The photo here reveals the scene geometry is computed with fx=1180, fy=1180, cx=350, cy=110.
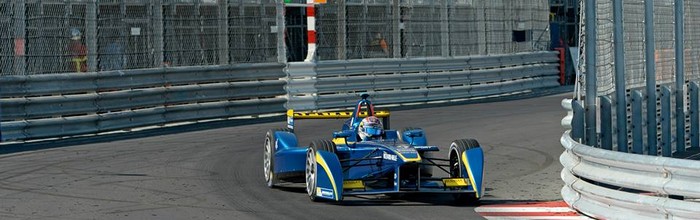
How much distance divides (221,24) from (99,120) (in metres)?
3.88

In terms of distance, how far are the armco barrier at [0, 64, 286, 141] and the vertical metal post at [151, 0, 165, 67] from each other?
0.24 meters

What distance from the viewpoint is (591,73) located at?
12508 mm

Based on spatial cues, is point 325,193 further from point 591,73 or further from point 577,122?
point 591,73

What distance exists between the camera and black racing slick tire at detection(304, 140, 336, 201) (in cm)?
1187

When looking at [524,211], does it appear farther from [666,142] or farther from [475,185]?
[666,142]

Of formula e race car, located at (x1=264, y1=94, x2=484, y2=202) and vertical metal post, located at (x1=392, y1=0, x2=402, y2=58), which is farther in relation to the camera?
vertical metal post, located at (x1=392, y1=0, x2=402, y2=58)

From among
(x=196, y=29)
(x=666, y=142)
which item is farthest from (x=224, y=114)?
(x=666, y=142)

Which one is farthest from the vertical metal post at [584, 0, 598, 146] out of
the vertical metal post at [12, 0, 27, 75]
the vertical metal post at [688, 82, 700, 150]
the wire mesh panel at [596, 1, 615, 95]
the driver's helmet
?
the vertical metal post at [12, 0, 27, 75]

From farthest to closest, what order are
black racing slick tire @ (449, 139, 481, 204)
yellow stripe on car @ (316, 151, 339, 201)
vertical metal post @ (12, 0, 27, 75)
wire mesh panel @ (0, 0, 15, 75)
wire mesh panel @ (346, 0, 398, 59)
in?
1. wire mesh panel @ (346, 0, 398, 59)
2. vertical metal post @ (12, 0, 27, 75)
3. wire mesh panel @ (0, 0, 15, 75)
4. black racing slick tire @ (449, 139, 481, 204)
5. yellow stripe on car @ (316, 151, 339, 201)

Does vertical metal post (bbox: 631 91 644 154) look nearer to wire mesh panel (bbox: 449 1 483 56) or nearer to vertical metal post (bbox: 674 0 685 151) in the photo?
vertical metal post (bbox: 674 0 685 151)

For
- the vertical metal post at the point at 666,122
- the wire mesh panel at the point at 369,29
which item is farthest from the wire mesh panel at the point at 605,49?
the wire mesh panel at the point at 369,29

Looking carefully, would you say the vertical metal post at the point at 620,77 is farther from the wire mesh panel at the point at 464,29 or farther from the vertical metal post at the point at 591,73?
the wire mesh panel at the point at 464,29

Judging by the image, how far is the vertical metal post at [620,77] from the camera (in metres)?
13.5

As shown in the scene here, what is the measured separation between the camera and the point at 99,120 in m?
19.6
